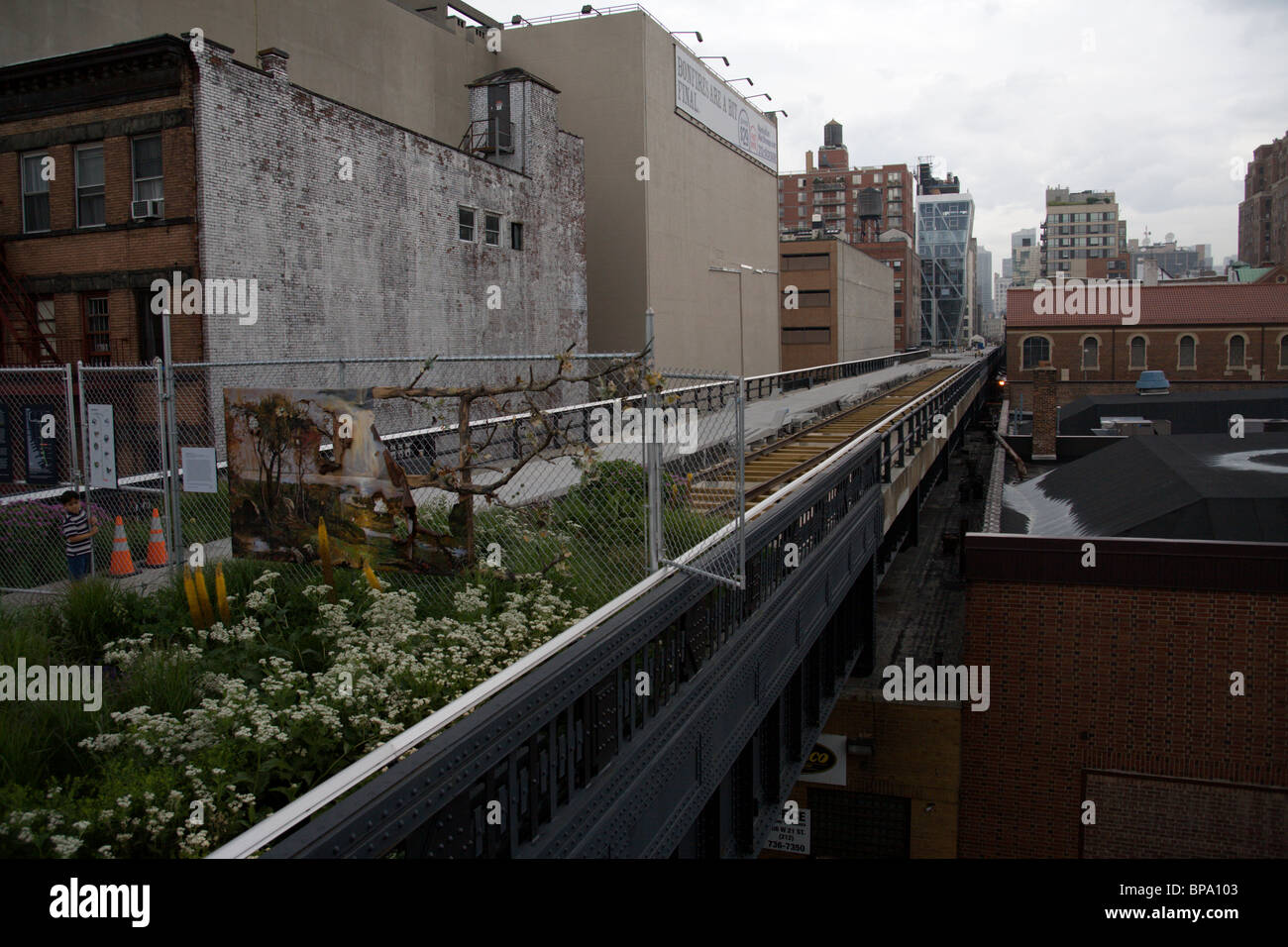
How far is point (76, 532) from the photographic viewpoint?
9.80 m

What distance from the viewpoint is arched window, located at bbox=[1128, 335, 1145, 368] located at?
6294cm

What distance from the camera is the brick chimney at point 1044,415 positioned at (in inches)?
1137

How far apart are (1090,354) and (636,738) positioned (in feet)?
213

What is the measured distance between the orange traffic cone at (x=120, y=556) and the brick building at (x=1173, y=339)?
58.4m

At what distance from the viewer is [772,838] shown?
21.3m

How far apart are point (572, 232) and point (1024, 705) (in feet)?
70.7

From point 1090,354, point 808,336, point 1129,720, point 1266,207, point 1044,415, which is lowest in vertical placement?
point 1129,720

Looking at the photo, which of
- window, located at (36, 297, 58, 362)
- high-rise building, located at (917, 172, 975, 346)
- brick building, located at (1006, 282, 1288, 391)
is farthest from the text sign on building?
high-rise building, located at (917, 172, 975, 346)

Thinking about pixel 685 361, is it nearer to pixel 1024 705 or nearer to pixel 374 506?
pixel 1024 705

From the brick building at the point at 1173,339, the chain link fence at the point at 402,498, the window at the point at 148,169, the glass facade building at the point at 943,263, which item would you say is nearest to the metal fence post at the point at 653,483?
the chain link fence at the point at 402,498

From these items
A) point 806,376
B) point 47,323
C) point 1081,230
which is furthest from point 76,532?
point 1081,230

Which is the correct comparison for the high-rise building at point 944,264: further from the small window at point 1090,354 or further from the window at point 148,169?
the window at point 148,169

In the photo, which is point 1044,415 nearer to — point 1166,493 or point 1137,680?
point 1166,493
